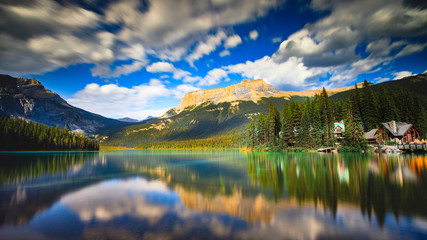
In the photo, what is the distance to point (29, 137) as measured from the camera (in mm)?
119750

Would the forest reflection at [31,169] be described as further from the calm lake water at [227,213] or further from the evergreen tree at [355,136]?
the evergreen tree at [355,136]

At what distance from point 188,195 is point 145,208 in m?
3.45

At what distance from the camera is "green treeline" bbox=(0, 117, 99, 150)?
111m

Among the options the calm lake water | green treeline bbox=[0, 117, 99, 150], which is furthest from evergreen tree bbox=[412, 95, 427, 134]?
green treeline bbox=[0, 117, 99, 150]

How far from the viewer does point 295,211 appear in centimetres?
970

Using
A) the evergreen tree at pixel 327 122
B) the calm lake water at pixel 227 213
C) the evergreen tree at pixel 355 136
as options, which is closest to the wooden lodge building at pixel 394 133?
the evergreen tree at pixel 355 136

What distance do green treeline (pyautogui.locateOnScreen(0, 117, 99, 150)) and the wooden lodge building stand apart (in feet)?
569

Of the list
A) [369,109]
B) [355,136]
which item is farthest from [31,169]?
[369,109]

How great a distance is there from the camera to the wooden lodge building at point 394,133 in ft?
190

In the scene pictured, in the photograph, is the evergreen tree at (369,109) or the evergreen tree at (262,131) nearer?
the evergreen tree at (369,109)

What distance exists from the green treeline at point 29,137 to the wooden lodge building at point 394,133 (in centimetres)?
17329

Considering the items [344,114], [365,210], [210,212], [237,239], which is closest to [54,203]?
[210,212]

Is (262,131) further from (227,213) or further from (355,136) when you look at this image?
(227,213)

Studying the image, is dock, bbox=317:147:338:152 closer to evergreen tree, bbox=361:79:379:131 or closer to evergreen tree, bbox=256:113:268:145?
evergreen tree, bbox=361:79:379:131
